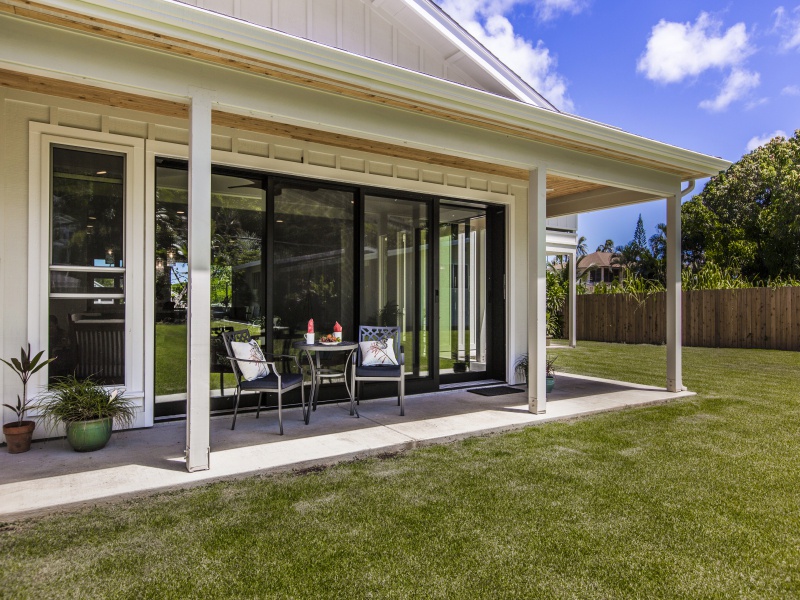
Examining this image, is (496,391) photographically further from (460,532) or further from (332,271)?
A: (460,532)

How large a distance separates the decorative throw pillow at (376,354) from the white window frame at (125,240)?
1.97 m

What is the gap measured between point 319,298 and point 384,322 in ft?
2.74

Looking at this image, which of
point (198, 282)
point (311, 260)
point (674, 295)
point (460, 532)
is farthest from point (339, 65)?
point (674, 295)

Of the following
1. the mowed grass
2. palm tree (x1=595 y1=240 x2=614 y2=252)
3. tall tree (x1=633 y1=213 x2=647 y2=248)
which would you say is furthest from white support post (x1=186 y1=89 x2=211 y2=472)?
palm tree (x1=595 y1=240 x2=614 y2=252)

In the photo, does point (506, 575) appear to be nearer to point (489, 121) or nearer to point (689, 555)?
point (689, 555)

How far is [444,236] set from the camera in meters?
6.07

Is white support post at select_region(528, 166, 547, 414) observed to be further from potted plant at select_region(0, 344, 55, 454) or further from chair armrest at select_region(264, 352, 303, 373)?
potted plant at select_region(0, 344, 55, 454)

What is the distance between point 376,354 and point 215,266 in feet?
5.84

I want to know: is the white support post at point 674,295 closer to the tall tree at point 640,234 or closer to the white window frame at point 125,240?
the white window frame at point 125,240

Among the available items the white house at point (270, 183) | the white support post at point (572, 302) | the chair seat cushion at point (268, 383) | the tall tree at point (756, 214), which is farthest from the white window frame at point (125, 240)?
the tall tree at point (756, 214)

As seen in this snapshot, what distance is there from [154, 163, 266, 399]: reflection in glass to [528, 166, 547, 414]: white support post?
2651mm

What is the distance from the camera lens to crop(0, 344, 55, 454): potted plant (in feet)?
11.3

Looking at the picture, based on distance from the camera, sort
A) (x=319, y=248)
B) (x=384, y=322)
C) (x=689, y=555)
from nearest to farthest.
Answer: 1. (x=689, y=555)
2. (x=319, y=248)
3. (x=384, y=322)

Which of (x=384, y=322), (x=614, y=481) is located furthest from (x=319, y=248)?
(x=614, y=481)
